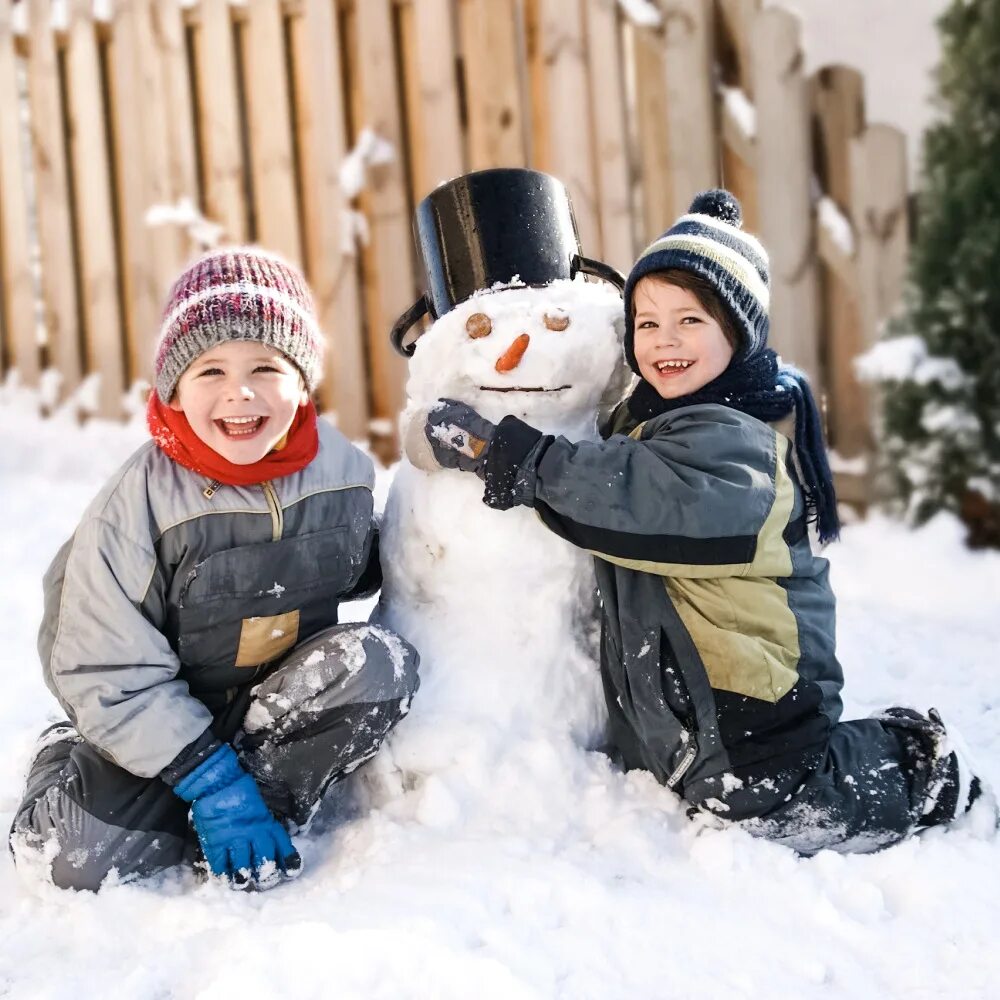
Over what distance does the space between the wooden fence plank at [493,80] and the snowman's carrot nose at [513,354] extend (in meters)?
2.56

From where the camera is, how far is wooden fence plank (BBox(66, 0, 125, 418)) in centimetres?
516

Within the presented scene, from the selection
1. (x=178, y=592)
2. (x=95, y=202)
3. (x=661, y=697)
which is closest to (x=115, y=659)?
(x=178, y=592)

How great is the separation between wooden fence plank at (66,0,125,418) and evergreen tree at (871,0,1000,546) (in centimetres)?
Result: 353

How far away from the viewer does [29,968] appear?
5.08ft

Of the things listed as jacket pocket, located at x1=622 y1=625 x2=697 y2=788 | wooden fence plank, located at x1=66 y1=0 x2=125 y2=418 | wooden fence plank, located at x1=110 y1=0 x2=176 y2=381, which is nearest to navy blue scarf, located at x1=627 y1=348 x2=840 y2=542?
jacket pocket, located at x1=622 y1=625 x2=697 y2=788

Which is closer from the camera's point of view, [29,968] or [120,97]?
[29,968]

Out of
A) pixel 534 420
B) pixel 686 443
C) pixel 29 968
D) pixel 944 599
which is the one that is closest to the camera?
pixel 29 968

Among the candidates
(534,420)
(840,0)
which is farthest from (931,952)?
(840,0)

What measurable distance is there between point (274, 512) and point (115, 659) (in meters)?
0.36

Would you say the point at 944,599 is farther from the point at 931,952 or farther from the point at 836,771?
the point at 931,952

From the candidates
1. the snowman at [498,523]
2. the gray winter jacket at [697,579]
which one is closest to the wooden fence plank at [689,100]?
the snowman at [498,523]

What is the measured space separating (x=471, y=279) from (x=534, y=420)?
0.30 meters

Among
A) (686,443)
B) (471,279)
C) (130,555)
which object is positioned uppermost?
(471,279)

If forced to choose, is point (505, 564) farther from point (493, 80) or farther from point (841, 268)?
point (493, 80)
